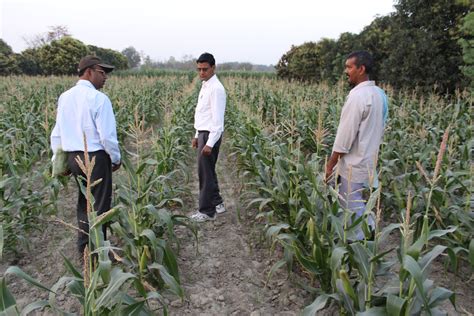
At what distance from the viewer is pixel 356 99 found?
2986 mm

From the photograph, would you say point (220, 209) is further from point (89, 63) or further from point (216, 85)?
point (89, 63)

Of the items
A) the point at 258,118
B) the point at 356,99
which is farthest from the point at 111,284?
the point at 258,118

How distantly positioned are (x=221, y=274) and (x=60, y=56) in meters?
27.1

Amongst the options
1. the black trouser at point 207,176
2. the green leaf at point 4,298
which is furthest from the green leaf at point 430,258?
the black trouser at point 207,176

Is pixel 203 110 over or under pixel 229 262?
over

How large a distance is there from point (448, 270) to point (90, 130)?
11.3ft

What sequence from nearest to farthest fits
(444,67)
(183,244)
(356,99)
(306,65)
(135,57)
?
(356,99)
(183,244)
(444,67)
(306,65)
(135,57)

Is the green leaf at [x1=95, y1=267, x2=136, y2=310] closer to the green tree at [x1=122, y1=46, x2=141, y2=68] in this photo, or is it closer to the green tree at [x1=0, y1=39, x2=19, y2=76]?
the green tree at [x1=0, y1=39, x2=19, y2=76]

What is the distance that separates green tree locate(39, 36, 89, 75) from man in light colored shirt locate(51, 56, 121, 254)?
1028 inches

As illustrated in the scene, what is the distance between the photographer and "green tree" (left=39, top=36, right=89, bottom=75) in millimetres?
26438

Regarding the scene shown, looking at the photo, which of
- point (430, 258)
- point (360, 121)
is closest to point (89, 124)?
point (360, 121)

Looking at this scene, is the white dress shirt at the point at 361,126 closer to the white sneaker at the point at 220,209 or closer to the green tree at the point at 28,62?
the white sneaker at the point at 220,209

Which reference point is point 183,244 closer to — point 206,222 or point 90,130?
point 206,222

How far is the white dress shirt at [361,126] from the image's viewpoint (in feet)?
9.79
